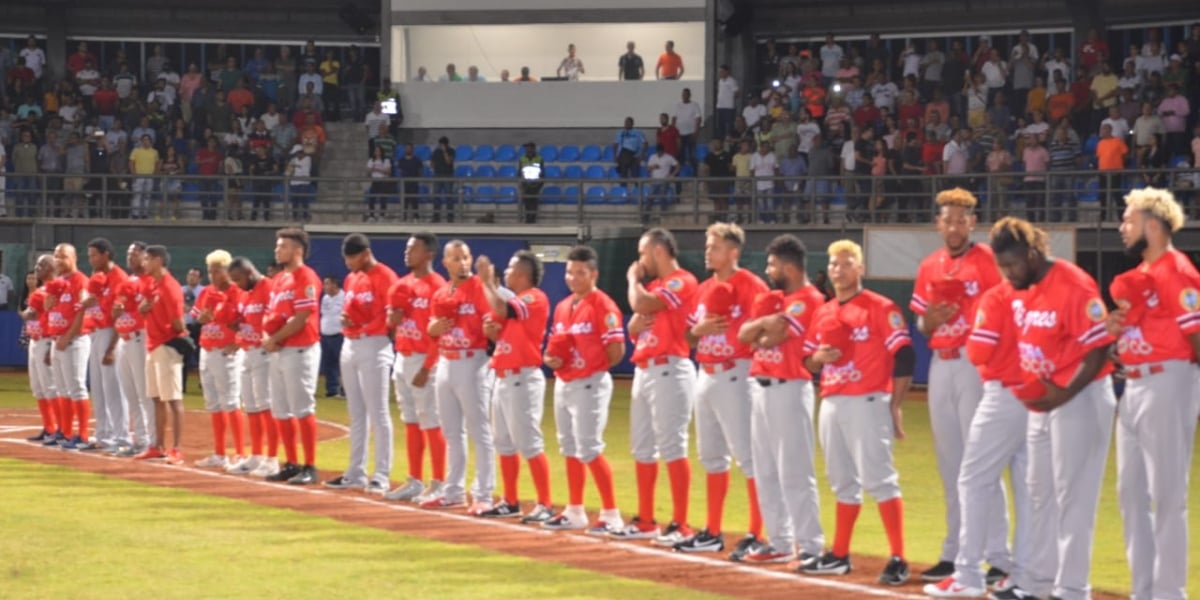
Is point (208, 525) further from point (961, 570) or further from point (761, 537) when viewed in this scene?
point (961, 570)

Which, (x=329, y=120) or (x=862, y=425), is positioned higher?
(x=329, y=120)

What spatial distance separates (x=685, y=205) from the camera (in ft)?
98.1

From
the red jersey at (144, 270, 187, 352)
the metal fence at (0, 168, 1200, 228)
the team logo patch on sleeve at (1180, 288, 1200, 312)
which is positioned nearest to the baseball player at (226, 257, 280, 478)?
the red jersey at (144, 270, 187, 352)

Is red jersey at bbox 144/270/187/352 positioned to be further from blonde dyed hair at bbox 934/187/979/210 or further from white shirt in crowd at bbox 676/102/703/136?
white shirt in crowd at bbox 676/102/703/136

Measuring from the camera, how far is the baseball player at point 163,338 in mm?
16609

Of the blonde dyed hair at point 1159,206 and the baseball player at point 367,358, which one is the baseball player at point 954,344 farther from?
the baseball player at point 367,358

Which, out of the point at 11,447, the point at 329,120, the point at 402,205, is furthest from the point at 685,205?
the point at 11,447

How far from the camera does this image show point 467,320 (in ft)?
44.3

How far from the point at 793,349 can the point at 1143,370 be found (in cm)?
253

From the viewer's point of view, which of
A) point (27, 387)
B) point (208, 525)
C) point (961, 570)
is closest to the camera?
point (961, 570)

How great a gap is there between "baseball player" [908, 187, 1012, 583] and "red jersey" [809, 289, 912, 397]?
18 cm

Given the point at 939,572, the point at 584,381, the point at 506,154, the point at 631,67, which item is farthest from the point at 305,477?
the point at 631,67

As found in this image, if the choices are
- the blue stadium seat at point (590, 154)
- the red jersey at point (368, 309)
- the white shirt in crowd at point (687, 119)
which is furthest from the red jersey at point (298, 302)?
the blue stadium seat at point (590, 154)

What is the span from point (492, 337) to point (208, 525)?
259 centimetres
